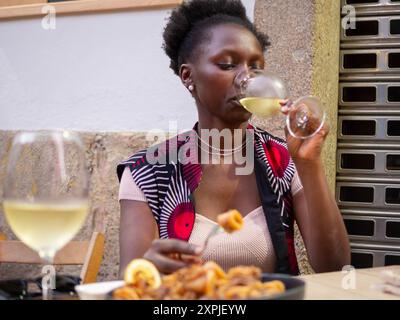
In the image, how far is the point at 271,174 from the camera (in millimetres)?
2383

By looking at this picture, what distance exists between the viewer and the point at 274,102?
207 cm

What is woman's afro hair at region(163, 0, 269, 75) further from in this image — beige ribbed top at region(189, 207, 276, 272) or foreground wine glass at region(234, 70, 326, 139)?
beige ribbed top at region(189, 207, 276, 272)

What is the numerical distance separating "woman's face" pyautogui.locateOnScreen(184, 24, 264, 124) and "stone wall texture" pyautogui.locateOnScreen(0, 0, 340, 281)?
1.24 meters

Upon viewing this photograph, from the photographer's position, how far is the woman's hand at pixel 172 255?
4.34 feet

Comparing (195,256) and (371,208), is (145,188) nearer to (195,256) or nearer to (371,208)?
(195,256)

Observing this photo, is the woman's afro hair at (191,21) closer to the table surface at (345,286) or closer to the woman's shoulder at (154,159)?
the woman's shoulder at (154,159)

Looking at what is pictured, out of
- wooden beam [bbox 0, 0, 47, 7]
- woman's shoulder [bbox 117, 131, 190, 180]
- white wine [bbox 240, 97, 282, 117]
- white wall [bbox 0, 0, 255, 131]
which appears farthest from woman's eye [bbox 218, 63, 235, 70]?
wooden beam [bbox 0, 0, 47, 7]

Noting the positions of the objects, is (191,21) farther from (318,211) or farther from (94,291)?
(94,291)

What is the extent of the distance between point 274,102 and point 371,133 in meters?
1.86

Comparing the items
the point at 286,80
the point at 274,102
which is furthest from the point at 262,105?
the point at 286,80

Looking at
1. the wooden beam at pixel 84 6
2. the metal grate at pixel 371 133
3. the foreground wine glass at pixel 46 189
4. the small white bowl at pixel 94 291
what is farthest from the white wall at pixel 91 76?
the foreground wine glass at pixel 46 189

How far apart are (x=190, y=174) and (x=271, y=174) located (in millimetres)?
319

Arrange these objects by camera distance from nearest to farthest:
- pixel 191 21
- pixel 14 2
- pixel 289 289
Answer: pixel 289 289 → pixel 191 21 → pixel 14 2
